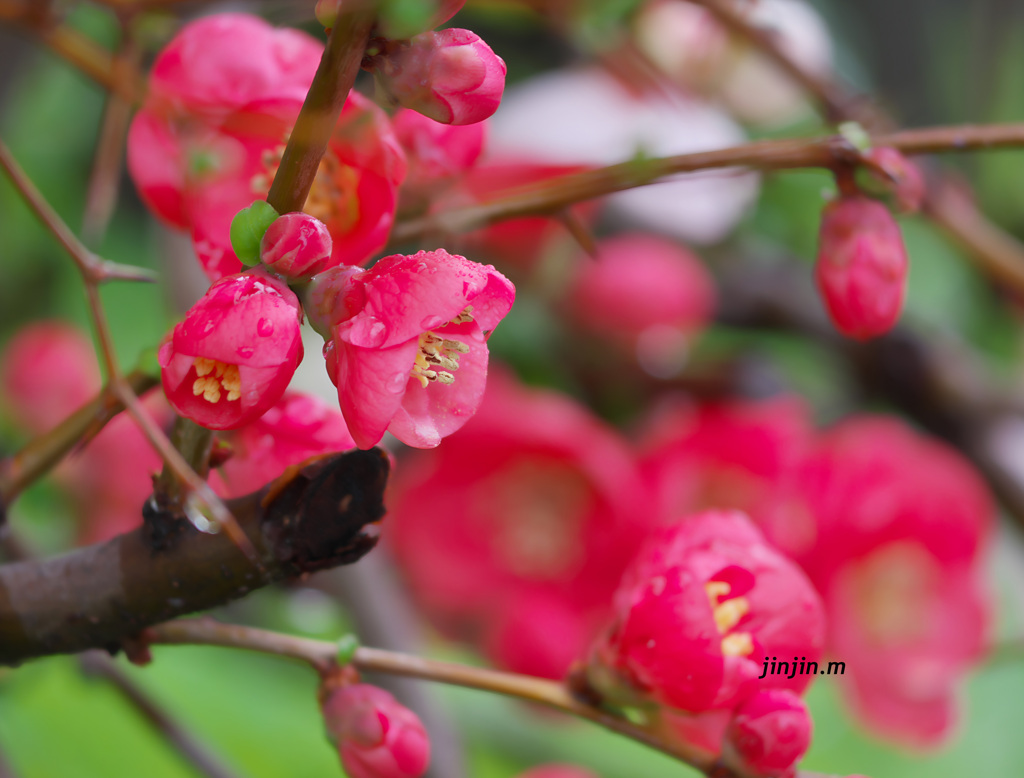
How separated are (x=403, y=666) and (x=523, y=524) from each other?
0.27 m

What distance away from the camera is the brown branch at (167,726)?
23 cm

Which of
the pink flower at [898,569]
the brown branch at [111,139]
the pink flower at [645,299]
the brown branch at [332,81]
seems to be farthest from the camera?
the pink flower at [645,299]

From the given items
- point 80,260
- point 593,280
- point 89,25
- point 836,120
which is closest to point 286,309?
point 80,260

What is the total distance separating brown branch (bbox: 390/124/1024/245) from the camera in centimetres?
12

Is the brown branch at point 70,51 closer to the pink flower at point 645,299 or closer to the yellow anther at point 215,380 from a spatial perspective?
the yellow anther at point 215,380

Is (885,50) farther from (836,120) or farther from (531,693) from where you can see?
(531,693)

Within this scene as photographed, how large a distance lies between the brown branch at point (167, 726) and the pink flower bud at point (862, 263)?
0.18m

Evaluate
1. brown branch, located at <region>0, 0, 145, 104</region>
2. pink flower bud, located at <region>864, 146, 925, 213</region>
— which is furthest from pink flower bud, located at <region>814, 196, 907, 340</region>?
brown branch, located at <region>0, 0, 145, 104</region>

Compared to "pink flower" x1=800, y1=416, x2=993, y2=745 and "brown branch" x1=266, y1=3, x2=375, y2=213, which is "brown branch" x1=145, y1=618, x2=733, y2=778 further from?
"pink flower" x1=800, y1=416, x2=993, y2=745

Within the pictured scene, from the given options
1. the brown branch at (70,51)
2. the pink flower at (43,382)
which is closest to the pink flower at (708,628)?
the brown branch at (70,51)

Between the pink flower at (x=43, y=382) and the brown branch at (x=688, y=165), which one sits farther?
the pink flower at (x=43, y=382)

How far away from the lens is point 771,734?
0.40ft

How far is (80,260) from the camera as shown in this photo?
141mm

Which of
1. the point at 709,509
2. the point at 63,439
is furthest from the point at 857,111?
the point at 63,439
